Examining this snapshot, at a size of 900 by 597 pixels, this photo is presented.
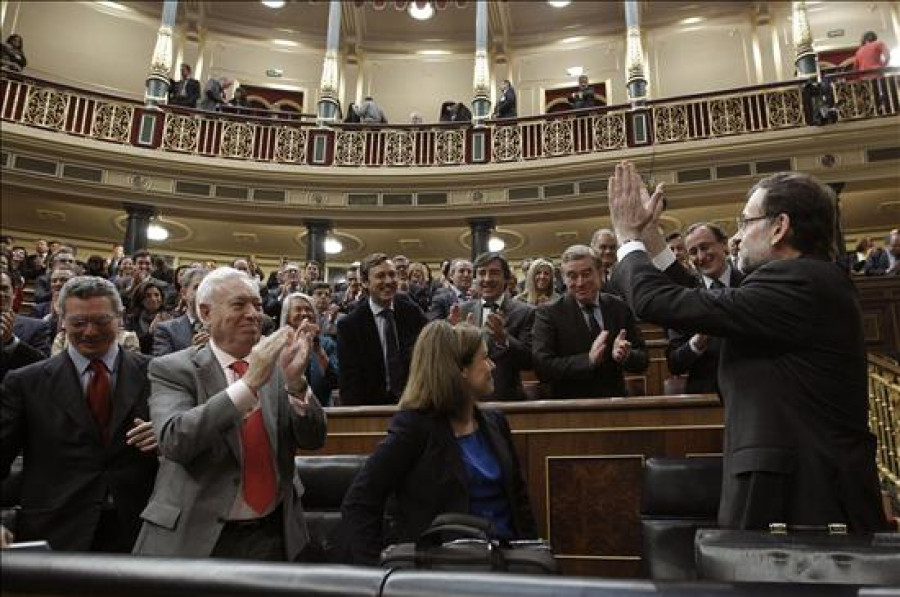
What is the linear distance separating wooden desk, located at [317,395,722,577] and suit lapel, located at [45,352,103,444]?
1401mm

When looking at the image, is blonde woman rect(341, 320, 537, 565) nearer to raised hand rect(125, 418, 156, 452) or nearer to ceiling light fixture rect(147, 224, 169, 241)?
raised hand rect(125, 418, 156, 452)

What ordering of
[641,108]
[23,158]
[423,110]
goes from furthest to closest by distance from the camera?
1. [423,110]
2. [641,108]
3. [23,158]

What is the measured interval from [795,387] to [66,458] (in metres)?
1.74

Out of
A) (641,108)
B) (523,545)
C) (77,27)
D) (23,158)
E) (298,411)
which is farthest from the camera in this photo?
(77,27)

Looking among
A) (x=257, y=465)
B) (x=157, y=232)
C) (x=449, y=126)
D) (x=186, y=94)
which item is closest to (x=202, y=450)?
(x=257, y=465)

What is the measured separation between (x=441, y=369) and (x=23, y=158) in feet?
30.0

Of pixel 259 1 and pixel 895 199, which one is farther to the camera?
pixel 259 1

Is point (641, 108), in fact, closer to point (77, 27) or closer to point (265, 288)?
point (265, 288)

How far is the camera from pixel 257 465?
1.69 metres

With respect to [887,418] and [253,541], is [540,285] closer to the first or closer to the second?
[887,418]

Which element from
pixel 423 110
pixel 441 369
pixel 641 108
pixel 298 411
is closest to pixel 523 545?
pixel 441 369

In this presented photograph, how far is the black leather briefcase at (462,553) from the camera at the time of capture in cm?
112

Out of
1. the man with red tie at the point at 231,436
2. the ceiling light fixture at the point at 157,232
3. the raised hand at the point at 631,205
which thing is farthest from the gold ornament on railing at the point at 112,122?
the raised hand at the point at 631,205

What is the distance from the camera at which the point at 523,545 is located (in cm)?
150
